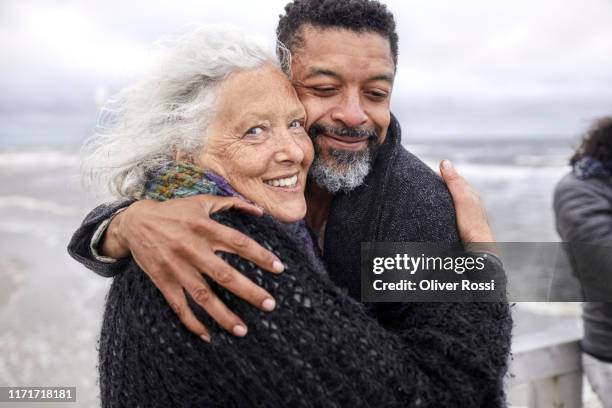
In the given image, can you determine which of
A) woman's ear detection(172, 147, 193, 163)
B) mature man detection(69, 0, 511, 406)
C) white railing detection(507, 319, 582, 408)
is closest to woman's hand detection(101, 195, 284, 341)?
mature man detection(69, 0, 511, 406)

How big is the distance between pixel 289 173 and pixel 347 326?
49 cm

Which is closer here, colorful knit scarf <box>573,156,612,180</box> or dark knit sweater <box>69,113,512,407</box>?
dark knit sweater <box>69,113,512,407</box>

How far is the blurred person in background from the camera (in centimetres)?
262

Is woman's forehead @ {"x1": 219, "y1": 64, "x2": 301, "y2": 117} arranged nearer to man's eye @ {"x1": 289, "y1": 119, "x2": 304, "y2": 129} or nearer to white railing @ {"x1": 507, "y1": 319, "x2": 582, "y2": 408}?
man's eye @ {"x1": 289, "y1": 119, "x2": 304, "y2": 129}

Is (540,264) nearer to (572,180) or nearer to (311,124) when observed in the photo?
(572,180)

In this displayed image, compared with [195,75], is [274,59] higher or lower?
higher

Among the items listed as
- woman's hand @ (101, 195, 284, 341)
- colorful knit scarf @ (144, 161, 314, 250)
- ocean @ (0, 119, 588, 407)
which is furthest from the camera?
ocean @ (0, 119, 588, 407)

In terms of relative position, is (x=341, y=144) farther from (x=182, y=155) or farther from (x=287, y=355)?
(x=287, y=355)

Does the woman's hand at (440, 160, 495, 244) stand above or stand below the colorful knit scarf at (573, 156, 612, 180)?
below

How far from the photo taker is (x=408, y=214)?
1581 mm

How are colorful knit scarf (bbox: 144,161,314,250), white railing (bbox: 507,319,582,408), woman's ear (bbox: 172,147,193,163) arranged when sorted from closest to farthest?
colorful knit scarf (bbox: 144,161,314,250), woman's ear (bbox: 172,147,193,163), white railing (bbox: 507,319,582,408)

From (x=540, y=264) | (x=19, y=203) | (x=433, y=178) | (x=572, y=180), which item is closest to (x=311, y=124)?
(x=433, y=178)

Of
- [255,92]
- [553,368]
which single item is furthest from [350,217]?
[553,368]

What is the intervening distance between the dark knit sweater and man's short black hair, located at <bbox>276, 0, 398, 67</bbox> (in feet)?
1.07
